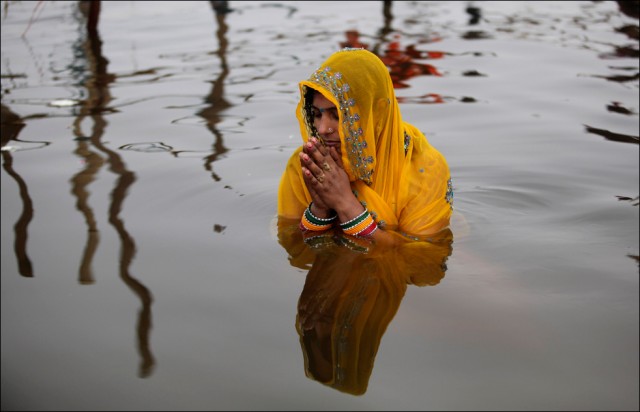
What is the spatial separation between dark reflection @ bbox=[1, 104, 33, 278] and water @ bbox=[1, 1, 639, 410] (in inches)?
1.0

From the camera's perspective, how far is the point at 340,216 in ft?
12.9

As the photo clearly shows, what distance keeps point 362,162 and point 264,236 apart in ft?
3.23

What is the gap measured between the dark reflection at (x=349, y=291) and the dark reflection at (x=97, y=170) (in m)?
0.70

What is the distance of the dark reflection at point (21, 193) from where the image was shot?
4.40m

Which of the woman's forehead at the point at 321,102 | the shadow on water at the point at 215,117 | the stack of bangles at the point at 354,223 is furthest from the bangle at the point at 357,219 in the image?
the shadow on water at the point at 215,117

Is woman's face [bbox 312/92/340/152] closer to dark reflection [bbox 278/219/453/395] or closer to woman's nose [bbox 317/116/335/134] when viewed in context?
Answer: woman's nose [bbox 317/116/335/134]

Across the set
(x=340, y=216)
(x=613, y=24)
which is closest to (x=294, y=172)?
(x=340, y=216)

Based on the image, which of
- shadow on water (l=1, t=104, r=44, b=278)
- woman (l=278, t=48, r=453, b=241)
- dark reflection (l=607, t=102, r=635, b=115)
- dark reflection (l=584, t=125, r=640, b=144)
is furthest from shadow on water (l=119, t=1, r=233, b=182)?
dark reflection (l=607, t=102, r=635, b=115)

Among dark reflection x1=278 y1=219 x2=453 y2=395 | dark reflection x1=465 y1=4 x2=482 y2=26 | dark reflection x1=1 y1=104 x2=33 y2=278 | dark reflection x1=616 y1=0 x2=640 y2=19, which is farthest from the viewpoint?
dark reflection x1=616 y1=0 x2=640 y2=19

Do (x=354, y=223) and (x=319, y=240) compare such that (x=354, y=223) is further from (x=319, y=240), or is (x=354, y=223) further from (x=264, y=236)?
(x=264, y=236)

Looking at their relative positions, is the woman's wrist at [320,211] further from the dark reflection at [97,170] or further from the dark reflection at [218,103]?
the dark reflection at [218,103]

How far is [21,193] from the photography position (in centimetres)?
541

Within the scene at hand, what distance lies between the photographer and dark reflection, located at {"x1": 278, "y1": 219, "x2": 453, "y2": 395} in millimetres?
3242

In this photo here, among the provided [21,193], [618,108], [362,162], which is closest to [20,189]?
[21,193]
